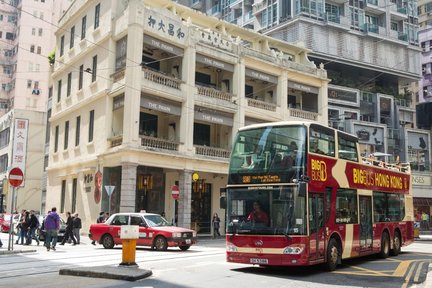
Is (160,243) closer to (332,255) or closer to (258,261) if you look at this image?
(258,261)

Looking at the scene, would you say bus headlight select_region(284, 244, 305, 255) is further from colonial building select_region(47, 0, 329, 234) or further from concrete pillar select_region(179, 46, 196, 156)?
concrete pillar select_region(179, 46, 196, 156)

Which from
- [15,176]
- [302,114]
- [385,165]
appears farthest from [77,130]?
[385,165]

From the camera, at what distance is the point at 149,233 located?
21.0 m

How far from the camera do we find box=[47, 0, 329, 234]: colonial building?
2862 cm

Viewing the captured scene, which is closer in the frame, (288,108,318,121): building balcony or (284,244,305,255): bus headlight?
(284,244,305,255): bus headlight

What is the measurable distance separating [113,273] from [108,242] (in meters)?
10.7

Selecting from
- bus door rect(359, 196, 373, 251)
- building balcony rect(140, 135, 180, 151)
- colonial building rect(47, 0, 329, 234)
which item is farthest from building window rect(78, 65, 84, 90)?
bus door rect(359, 196, 373, 251)

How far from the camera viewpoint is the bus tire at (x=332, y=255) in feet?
45.1

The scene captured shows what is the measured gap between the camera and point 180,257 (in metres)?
17.4

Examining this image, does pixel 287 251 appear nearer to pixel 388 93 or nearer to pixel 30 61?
pixel 388 93

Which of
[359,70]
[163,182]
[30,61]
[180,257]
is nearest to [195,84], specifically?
[163,182]

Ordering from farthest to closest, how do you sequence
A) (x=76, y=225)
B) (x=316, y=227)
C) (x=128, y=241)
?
(x=76, y=225) → (x=316, y=227) → (x=128, y=241)

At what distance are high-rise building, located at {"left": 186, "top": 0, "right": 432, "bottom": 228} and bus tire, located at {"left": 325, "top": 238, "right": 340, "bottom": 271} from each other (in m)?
33.5

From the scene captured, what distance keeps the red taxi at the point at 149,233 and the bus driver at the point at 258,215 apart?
8062 millimetres
